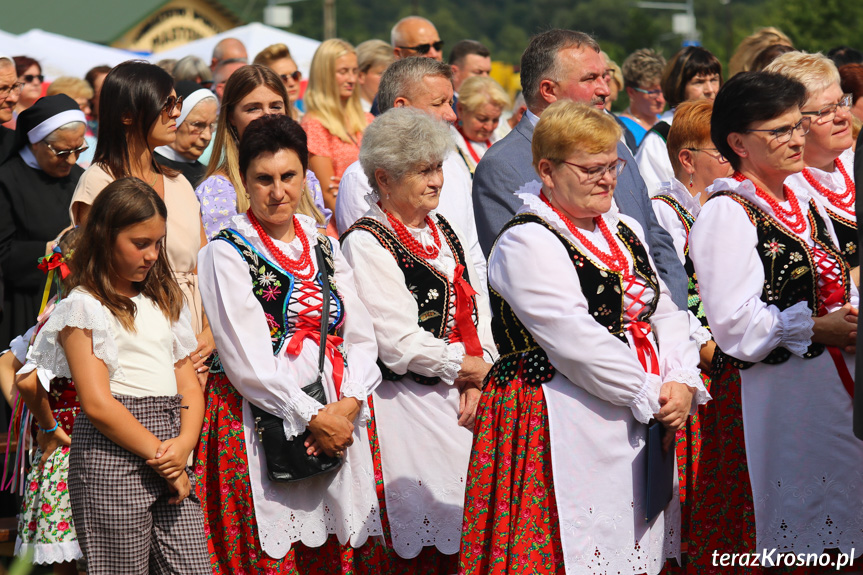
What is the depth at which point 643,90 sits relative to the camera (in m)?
8.30

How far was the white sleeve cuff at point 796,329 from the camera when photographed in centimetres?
386

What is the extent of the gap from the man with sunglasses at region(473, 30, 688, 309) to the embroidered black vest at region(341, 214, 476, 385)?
51 centimetres

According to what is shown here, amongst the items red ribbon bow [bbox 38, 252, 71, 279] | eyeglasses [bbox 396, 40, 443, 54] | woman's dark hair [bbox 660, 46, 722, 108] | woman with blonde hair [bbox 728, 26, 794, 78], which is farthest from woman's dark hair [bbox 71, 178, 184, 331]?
woman with blonde hair [bbox 728, 26, 794, 78]

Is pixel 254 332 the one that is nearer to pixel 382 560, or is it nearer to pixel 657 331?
pixel 382 560

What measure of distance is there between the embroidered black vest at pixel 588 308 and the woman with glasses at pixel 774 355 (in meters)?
0.32

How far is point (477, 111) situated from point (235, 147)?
2.95 metres

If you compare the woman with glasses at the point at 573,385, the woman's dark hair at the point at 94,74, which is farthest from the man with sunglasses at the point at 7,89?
the woman with glasses at the point at 573,385

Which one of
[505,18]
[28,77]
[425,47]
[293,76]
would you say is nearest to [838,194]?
[425,47]

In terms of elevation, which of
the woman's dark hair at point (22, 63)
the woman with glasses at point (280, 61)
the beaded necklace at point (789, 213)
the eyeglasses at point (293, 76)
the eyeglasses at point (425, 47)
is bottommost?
the beaded necklace at point (789, 213)

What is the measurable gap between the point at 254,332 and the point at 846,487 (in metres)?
2.21

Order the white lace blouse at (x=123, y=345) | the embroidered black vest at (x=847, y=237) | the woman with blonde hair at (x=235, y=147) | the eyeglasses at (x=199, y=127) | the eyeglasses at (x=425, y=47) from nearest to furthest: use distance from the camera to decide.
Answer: the white lace blouse at (x=123, y=345) → the embroidered black vest at (x=847, y=237) → the woman with blonde hair at (x=235, y=147) → the eyeglasses at (x=199, y=127) → the eyeglasses at (x=425, y=47)

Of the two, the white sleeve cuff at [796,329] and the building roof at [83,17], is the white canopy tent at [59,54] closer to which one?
the white sleeve cuff at [796,329]

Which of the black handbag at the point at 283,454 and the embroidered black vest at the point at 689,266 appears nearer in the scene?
the black handbag at the point at 283,454

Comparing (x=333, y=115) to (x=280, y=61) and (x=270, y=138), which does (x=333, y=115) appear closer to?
(x=280, y=61)
